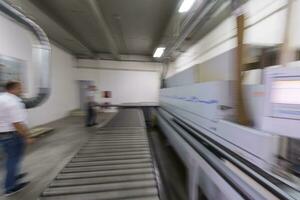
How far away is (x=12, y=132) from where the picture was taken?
2246 mm

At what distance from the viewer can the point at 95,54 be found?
386 inches

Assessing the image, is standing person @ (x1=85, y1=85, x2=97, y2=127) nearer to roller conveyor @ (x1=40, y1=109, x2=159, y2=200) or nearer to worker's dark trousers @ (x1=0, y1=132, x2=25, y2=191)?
roller conveyor @ (x1=40, y1=109, x2=159, y2=200)

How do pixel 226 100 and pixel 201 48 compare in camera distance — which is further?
pixel 201 48

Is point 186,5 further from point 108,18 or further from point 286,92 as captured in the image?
point 286,92

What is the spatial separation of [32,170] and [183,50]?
6.96 metres

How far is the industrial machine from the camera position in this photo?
1331 millimetres

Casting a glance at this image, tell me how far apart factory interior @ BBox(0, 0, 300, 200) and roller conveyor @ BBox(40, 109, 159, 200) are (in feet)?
0.04

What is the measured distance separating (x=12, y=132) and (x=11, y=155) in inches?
11.1

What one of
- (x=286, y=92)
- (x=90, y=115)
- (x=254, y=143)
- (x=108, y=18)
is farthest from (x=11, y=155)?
(x=108, y=18)

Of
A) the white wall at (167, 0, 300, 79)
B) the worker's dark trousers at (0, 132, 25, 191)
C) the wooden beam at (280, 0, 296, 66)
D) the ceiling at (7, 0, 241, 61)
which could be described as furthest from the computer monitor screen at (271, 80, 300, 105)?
the worker's dark trousers at (0, 132, 25, 191)

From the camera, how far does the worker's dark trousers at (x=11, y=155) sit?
88.3 inches

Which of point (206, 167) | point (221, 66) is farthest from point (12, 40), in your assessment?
point (206, 167)

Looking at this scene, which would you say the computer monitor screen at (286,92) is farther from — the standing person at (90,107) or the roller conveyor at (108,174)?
the standing person at (90,107)

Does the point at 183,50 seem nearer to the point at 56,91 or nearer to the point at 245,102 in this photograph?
the point at 56,91
